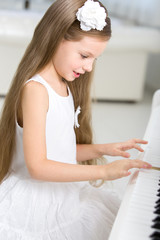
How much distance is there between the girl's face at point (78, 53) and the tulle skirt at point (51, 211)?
13.9 inches

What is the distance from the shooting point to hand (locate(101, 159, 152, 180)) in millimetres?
1004

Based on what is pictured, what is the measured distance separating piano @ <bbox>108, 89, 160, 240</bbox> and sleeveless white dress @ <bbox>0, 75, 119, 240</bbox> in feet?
0.71

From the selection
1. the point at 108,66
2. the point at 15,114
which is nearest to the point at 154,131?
the point at 15,114

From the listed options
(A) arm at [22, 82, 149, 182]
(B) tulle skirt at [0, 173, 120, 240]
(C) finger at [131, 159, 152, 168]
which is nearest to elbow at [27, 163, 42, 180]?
(A) arm at [22, 82, 149, 182]

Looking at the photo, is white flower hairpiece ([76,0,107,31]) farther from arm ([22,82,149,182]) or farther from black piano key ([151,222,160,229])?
black piano key ([151,222,160,229])

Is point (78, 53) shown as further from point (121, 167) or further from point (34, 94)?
point (121, 167)

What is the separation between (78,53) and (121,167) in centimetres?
35

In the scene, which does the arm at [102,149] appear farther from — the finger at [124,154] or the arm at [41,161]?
the arm at [41,161]

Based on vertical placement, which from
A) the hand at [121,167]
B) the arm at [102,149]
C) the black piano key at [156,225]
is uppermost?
the black piano key at [156,225]

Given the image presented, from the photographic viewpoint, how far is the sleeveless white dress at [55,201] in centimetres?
110

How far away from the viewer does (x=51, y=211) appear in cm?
115

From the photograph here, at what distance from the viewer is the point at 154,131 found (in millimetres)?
1315

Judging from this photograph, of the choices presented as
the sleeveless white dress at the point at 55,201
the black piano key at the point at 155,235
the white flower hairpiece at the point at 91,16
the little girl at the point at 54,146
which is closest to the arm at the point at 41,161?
the little girl at the point at 54,146

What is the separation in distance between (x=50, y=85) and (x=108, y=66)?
2568 mm
